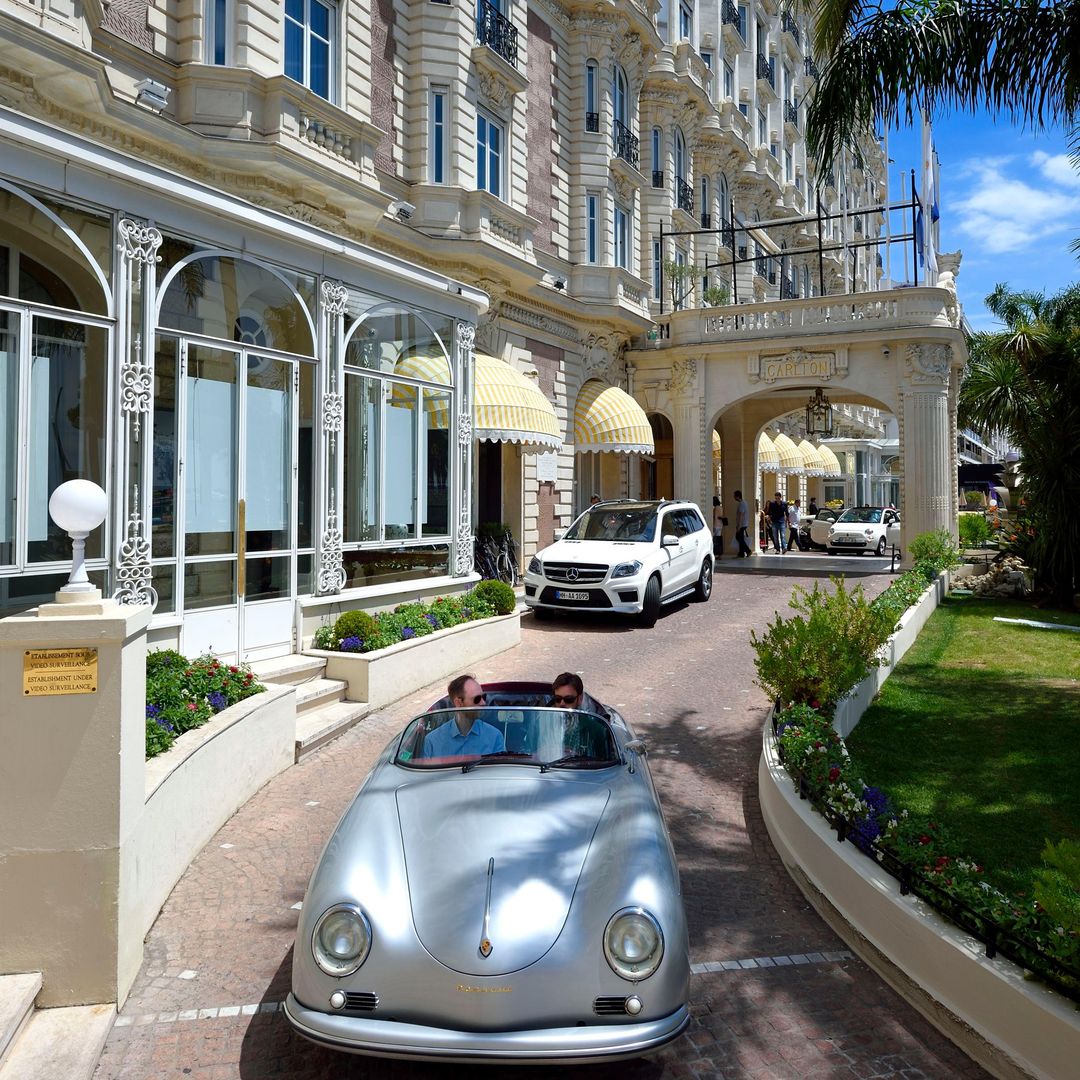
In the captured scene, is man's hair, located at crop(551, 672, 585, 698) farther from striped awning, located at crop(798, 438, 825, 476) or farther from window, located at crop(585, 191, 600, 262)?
striped awning, located at crop(798, 438, 825, 476)

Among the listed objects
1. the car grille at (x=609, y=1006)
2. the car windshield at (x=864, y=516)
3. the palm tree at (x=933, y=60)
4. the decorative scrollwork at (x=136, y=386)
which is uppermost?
the palm tree at (x=933, y=60)

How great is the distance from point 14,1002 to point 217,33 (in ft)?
43.7

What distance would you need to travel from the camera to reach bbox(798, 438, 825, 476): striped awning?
36.8 metres

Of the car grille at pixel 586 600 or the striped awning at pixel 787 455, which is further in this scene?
the striped awning at pixel 787 455

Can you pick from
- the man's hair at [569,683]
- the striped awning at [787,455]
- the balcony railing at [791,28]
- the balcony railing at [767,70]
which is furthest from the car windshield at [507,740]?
the balcony railing at [791,28]

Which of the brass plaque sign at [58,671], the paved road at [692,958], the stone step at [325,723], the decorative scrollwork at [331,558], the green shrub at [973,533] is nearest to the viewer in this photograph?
the paved road at [692,958]

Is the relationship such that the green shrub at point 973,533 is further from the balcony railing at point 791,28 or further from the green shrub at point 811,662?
the green shrub at point 811,662

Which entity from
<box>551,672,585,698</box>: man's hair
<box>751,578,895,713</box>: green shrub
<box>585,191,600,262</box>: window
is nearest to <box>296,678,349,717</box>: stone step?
<box>551,672,585,698</box>: man's hair

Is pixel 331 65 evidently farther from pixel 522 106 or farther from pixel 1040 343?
pixel 1040 343

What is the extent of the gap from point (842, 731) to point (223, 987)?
5.60 metres

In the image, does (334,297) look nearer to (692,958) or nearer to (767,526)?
(692,958)

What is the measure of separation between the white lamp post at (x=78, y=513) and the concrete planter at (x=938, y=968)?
414 cm

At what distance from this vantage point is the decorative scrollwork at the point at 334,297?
396 inches

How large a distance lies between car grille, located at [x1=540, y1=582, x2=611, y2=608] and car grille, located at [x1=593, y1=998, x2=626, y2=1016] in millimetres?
10762
